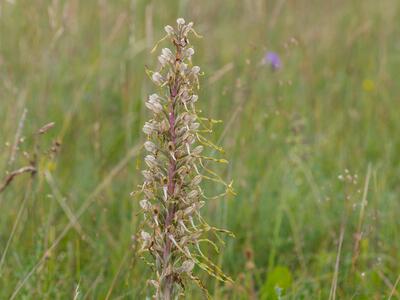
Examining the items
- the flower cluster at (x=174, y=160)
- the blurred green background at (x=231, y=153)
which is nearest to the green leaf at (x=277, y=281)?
the blurred green background at (x=231, y=153)

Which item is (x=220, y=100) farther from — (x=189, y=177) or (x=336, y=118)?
(x=189, y=177)

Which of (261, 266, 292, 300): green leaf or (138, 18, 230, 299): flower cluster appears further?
(261, 266, 292, 300): green leaf

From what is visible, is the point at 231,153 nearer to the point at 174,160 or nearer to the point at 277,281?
the point at 277,281

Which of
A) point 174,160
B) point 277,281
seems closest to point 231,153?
point 277,281

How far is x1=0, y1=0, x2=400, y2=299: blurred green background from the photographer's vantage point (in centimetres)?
276

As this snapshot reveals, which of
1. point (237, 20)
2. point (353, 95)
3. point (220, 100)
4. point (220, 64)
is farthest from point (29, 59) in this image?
point (237, 20)

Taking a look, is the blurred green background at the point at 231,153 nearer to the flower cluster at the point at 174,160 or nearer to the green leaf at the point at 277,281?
the green leaf at the point at 277,281

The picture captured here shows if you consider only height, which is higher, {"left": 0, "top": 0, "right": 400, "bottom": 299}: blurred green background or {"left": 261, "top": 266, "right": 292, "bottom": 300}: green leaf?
{"left": 0, "top": 0, "right": 400, "bottom": 299}: blurred green background

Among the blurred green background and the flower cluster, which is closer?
the flower cluster

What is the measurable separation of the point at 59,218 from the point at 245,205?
790 mm

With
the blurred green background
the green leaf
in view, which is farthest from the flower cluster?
the green leaf

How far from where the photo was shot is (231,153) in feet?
12.1

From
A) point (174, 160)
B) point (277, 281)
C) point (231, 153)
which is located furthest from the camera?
point (231, 153)

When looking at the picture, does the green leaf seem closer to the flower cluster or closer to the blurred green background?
the blurred green background
